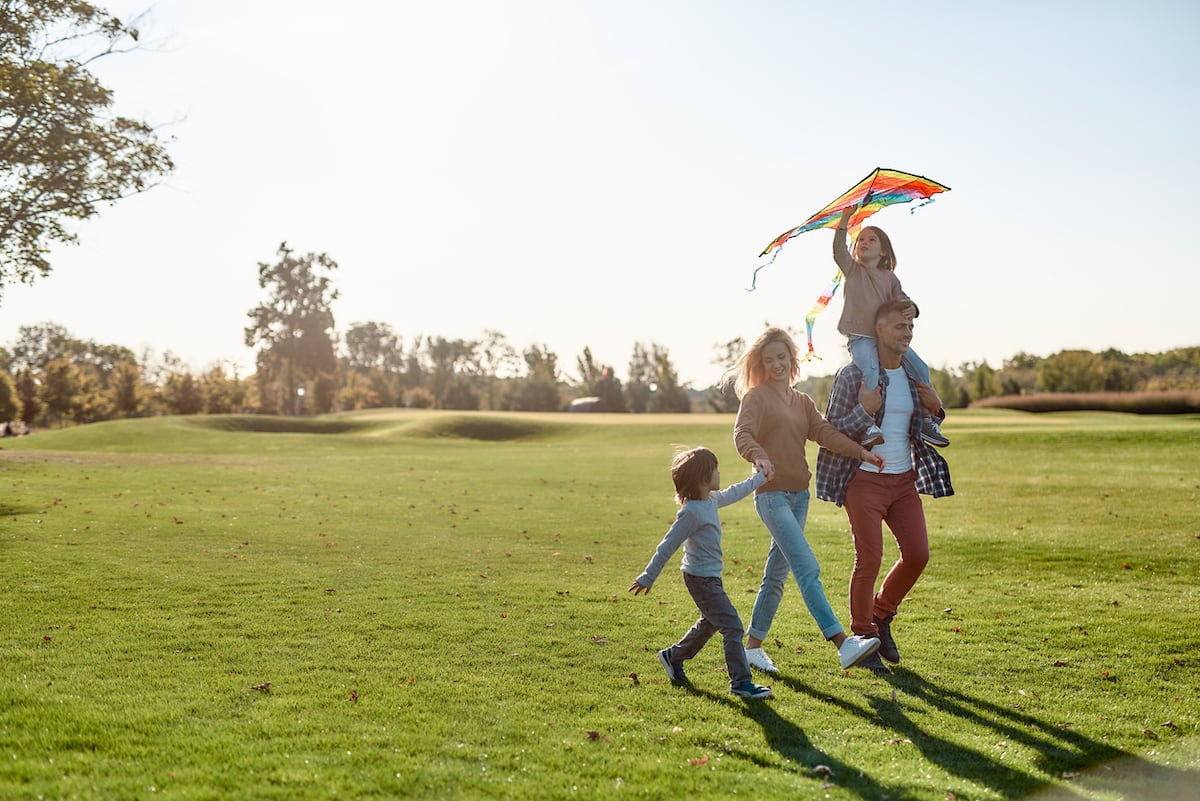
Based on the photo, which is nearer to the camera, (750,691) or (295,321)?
(750,691)

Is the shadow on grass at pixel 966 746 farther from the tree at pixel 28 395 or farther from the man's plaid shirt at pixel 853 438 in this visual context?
the tree at pixel 28 395

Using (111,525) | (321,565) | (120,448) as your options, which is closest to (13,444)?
(120,448)

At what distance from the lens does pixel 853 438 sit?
693 centimetres

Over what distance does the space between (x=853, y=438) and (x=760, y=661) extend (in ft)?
6.27

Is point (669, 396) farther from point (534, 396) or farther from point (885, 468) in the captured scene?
point (885, 468)

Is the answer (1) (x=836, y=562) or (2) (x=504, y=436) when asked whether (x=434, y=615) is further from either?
(2) (x=504, y=436)

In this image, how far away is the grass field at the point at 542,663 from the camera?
5004 mm

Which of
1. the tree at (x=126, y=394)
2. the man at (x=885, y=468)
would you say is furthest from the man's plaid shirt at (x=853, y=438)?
the tree at (x=126, y=394)

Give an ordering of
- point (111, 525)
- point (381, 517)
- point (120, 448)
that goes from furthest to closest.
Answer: point (120, 448) → point (381, 517) → point (111, 525)

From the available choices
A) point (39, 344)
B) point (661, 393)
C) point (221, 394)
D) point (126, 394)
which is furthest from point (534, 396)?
point (39, 344)

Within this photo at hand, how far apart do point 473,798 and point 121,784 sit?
5.82 feet

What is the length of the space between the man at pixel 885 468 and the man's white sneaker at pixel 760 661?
709mm

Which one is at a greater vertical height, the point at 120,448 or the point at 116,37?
the point at 116,37

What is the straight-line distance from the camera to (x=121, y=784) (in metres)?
4.64
